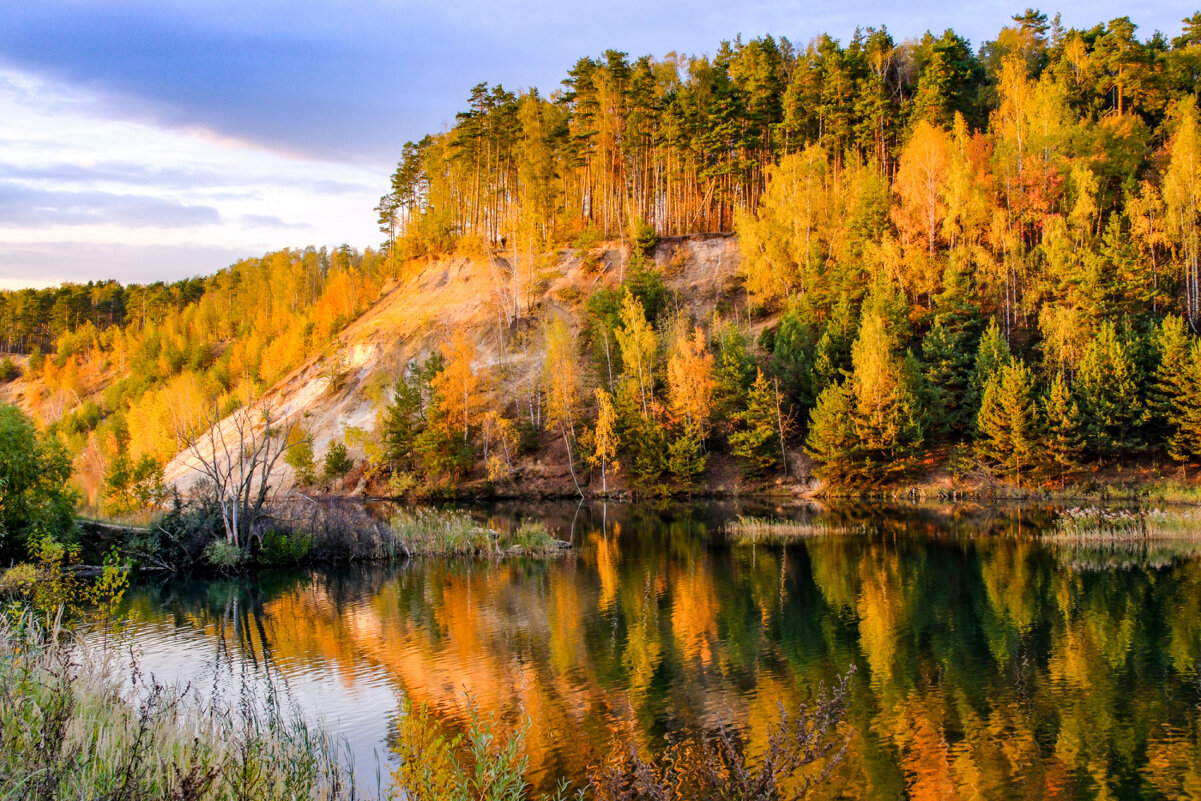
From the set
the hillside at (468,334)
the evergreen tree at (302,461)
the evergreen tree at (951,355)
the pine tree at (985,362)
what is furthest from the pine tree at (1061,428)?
the evergreen tree at (302,461)

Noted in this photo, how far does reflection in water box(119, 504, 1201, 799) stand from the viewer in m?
11.7

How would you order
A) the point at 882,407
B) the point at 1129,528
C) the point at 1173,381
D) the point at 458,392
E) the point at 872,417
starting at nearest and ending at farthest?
the point at 1129,528 → the point at 1173,381 → the point at 872,417 → the point at 882,407 → the point at 458,392

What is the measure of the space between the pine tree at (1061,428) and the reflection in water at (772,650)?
18.7m

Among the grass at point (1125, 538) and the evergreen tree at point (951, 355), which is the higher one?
the evergreen tree at point (951, 355)

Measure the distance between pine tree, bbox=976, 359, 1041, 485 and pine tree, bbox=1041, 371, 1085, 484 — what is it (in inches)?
24.3

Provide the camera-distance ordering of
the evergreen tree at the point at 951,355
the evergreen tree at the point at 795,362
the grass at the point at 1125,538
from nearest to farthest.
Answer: the grass at the point at 1125,538, the evergreen tree at the point at 951,355, the evergreen tree at the point at 795,362

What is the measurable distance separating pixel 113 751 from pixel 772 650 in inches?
513

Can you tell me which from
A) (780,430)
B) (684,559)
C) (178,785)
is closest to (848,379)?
(780,430)

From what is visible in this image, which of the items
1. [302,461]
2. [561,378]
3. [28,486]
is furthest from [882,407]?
[302,461]

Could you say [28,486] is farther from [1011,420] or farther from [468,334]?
[468,334]

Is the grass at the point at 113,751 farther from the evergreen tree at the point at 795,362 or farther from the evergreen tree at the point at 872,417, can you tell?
the evergreen tree at the point at 795,362

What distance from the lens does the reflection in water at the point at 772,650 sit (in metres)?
11.7

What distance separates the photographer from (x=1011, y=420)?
152 ft

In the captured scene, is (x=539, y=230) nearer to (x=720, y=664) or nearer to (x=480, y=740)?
(x=720, y=664)
